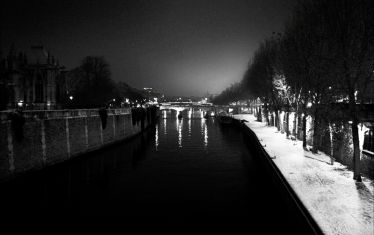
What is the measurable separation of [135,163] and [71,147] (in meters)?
5.61

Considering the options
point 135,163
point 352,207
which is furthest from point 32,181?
point 352,207

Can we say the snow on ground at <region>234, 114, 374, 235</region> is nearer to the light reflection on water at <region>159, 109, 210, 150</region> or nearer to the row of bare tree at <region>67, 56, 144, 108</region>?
the light reflection on water at <region>159, 109, 210, 150</region>

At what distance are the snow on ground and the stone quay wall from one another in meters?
15.8

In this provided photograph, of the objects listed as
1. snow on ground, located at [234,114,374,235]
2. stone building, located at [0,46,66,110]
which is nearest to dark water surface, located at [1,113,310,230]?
snow on ground, located at [234,114,374,235]

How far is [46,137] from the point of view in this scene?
875 inches

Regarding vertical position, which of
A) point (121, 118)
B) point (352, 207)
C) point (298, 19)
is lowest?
point (352, 207)

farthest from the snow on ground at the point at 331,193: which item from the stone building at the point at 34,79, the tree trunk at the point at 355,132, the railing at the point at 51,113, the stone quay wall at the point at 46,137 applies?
the stone building at the point at 34,79

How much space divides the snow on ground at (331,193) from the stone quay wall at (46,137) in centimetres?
1578

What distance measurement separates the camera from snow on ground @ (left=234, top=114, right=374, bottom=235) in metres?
9.72

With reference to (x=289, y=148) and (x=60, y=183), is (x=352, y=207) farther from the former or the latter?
(x=60, y=183)

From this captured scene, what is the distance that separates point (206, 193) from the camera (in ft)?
58.7

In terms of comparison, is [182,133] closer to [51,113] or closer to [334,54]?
[51,113]

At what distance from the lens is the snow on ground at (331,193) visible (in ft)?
31.9

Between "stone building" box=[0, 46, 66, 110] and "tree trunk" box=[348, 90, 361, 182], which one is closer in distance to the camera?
"tree trunk" box=[348, 90, 361, 182]
